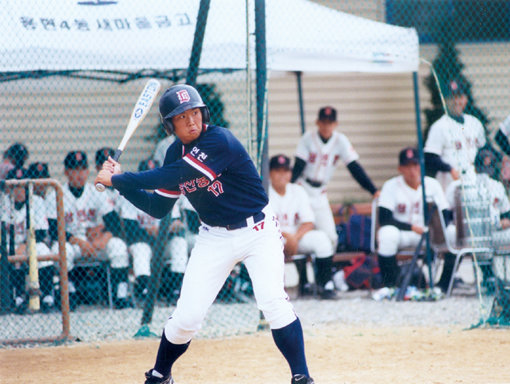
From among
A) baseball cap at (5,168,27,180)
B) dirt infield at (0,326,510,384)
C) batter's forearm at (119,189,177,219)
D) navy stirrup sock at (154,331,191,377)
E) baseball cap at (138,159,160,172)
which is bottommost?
dirt infield at (0,326,510,384)

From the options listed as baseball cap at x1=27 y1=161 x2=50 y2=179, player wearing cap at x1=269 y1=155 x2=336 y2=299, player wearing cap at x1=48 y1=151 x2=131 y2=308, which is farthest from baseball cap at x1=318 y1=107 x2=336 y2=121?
baseball cap at x1=27 y1=161 x2=50 y2=179

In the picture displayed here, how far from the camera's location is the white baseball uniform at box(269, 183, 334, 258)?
8.41 metres

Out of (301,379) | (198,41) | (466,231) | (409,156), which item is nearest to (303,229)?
(409,156)

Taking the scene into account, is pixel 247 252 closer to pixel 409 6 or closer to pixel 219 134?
pixel 219 134

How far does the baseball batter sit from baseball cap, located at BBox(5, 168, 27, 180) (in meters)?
3.03

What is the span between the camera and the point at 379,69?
7.83 meters

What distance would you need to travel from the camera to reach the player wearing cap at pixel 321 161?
8923mm

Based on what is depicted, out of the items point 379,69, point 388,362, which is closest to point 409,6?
point 379,69

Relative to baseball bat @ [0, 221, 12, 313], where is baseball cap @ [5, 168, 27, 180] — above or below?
above

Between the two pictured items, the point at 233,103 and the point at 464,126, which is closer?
the point at 464,126

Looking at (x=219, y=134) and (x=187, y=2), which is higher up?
(x=187, y=2)

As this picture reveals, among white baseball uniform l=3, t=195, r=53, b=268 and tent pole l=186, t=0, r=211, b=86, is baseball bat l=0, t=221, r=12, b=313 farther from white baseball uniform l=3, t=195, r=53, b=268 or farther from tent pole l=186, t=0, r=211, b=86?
tent pole l=186, t=0, r=211, b=86

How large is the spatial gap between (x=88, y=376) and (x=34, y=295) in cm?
128

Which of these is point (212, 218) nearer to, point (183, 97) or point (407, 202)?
point (183, 97)
